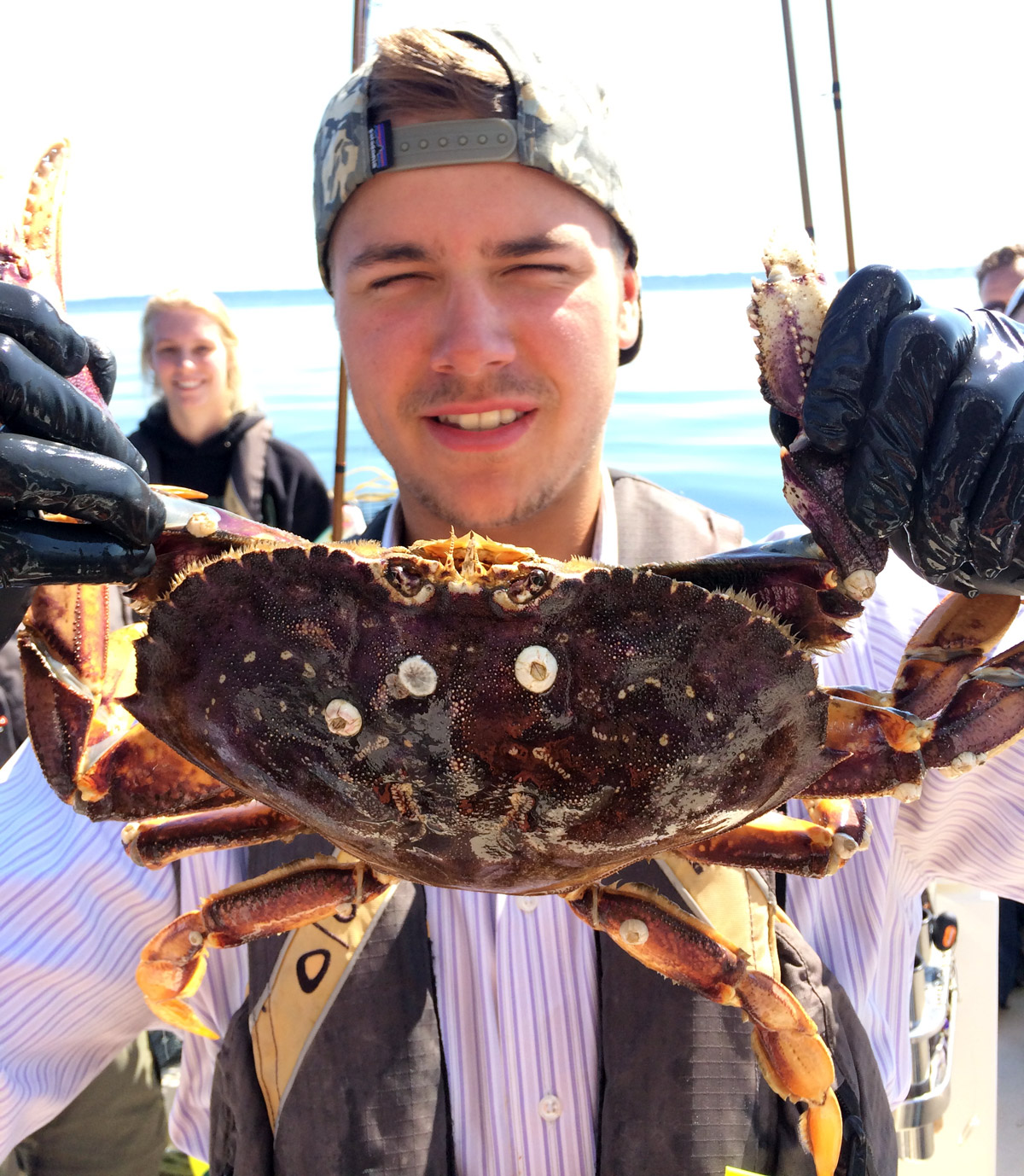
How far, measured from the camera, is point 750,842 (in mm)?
1302

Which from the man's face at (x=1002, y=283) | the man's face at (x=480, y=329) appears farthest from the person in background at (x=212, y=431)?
the man's face at (x=1002, y=283)

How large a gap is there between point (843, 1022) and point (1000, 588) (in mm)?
749

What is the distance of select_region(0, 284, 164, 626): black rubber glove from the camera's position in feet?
3.32

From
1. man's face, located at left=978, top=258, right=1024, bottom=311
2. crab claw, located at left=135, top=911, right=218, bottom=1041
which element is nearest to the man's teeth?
crab claw, located at left=135, top=911, right=218, bottom=1041

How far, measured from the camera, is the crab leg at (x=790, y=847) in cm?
129

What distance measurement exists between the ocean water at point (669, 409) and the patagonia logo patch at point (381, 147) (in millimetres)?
817

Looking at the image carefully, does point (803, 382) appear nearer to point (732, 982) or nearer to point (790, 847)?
point (790, 847)

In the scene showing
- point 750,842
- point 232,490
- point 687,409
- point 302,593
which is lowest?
point 750,842

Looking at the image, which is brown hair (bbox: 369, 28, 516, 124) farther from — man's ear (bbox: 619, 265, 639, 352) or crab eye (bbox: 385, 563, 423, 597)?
crab eye (bbox: 385, 563, 423, 597)

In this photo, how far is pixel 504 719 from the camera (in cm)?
93

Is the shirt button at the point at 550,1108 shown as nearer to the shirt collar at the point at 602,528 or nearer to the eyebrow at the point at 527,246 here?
the shirt collar at the point at 602,528

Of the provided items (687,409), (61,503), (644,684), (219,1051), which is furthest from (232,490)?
(687,409)

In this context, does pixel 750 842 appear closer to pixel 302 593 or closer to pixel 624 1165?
pixel 624 1165

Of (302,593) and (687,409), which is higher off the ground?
(687,409)
